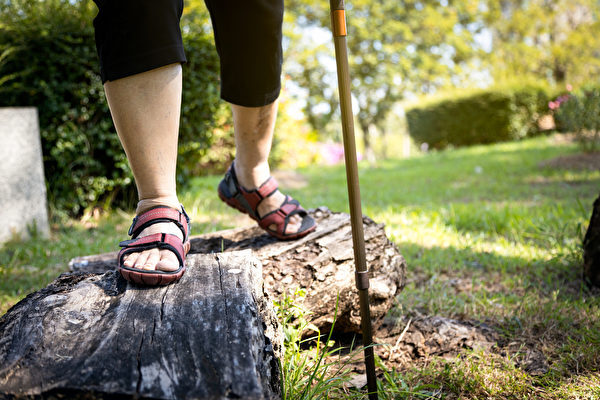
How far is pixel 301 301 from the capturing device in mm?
1416

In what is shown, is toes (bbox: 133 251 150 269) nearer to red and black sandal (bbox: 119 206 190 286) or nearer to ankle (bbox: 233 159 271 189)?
red and black sandal (bbox: 119 206 190 286)

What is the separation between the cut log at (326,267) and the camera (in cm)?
146

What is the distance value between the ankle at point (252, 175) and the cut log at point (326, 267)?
223 mm

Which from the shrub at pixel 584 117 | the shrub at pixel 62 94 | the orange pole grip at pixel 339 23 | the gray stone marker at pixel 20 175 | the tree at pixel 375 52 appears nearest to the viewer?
the orange pole grip at pixel 339 23

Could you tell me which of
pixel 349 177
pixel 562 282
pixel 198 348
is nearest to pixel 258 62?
pixel 349 177

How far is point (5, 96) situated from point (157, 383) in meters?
3.73

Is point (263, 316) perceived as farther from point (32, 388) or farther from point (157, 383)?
point (32, 388)

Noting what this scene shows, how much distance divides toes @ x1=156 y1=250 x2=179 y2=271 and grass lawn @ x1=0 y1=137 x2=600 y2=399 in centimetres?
69

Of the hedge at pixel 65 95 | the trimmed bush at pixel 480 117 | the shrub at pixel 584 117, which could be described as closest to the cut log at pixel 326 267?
the hedge at pixel 65 95

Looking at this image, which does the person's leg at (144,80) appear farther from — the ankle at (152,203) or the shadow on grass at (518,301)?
the shadow on grass at (518,301)

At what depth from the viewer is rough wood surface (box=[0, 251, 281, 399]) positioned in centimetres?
73

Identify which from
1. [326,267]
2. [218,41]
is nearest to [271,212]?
[326,267]

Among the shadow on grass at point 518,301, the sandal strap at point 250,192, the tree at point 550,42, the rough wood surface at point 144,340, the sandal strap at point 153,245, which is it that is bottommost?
the shadow on grass at point 518,301

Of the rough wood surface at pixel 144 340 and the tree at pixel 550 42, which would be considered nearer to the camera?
the rough wood surface at pixel 144 340
